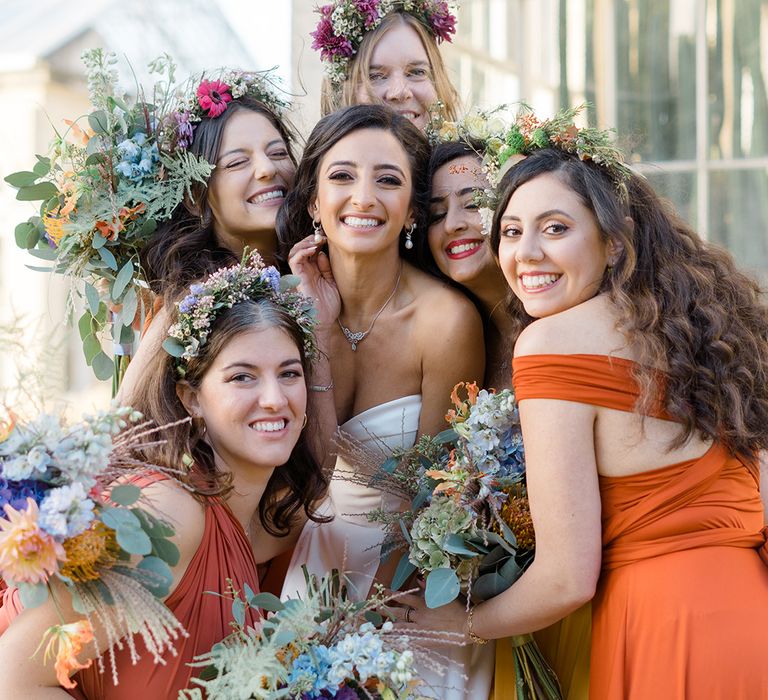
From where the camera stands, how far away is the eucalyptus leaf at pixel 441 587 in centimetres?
308

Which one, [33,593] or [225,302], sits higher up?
[225,302]

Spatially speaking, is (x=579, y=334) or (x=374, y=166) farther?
(x=374, y=166)

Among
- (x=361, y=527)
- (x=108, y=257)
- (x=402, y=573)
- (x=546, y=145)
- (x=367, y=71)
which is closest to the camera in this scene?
(x=546, y=145)

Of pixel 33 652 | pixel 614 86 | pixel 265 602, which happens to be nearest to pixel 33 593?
pixel 33 652

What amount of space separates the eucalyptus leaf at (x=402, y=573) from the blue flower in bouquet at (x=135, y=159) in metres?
1.77

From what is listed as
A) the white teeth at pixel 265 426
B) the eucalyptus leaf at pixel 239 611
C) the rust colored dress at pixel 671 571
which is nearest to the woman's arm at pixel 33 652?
the eucalyptus leaf at pixel 239 611

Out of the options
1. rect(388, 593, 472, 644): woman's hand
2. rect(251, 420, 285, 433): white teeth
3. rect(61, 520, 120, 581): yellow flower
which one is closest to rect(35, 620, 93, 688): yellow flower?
rect(61, 520, 120, 581): yellow flower

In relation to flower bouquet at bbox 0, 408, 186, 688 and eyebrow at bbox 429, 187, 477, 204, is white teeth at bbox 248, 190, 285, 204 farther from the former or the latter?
flower bouquet at bbox 0, 408, 186, 688

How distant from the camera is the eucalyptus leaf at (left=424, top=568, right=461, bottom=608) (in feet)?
10.1

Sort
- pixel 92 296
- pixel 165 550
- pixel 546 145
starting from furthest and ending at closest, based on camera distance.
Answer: pixel 92 296
pixel 546 145
pixel 165 550

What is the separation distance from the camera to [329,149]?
156 inches

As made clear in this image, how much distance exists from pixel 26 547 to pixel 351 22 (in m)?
3.15

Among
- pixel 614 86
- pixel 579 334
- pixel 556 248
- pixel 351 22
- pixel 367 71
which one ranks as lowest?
pixel 579 334

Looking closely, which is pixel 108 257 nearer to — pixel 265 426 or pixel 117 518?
pixel 265 426
